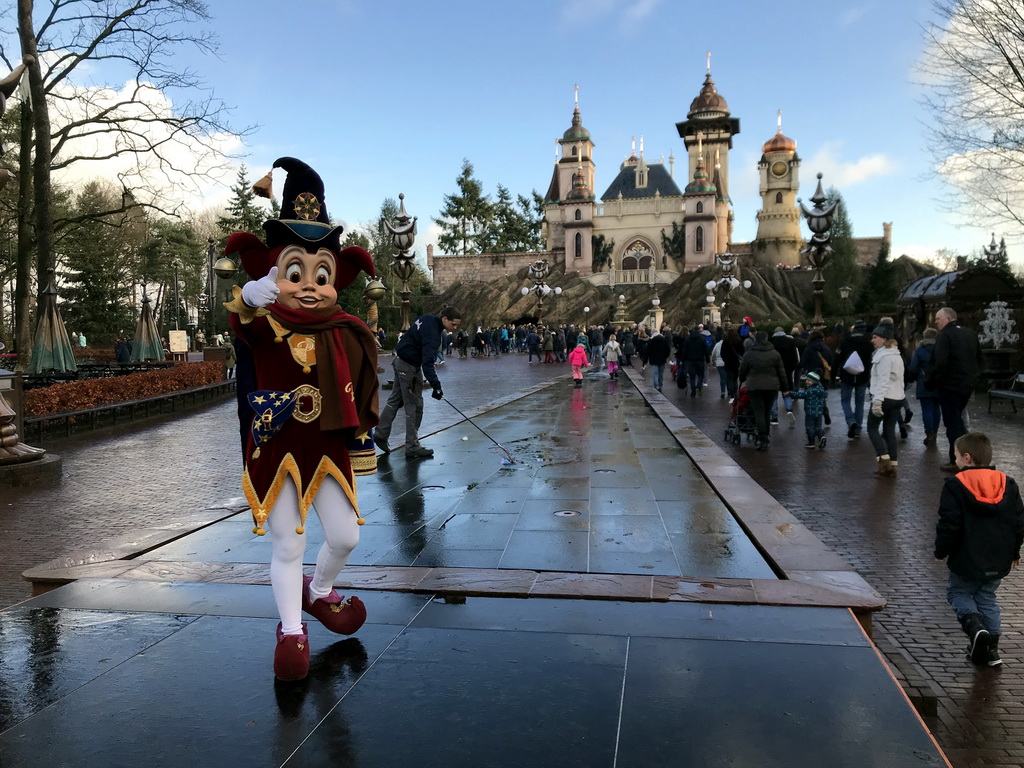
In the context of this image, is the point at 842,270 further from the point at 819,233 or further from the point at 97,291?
the point at 97,291

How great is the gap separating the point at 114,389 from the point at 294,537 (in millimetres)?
12802

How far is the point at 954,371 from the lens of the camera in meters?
8.39

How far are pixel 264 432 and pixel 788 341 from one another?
11844 millimetres

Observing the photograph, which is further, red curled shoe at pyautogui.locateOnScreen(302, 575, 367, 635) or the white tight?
red curled shoe at pyautogui.locateOnScreen(302, 575, 367, 635)

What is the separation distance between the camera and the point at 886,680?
302cm

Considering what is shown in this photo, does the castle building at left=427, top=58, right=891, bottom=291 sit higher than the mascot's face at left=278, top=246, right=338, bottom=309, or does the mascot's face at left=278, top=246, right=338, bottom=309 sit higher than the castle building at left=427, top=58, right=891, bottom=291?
the castle building at left=427, top=58, right=891, bottom=291

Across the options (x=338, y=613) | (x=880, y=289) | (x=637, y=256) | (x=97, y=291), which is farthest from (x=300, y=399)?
(x=637, y=256)

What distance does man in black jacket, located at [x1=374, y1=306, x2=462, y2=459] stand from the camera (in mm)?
7840

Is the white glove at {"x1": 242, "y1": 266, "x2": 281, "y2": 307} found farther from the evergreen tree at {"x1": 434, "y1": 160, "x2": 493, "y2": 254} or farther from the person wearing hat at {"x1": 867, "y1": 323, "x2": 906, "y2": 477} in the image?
the evergreen tree at {"x1": 434, "y1": 160, "x2": 493, "y2": 254}

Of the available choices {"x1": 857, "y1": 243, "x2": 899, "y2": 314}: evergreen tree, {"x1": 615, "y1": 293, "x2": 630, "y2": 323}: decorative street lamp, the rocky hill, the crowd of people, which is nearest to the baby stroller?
the crowd of people

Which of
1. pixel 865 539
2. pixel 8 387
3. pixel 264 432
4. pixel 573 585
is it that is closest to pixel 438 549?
pixel 573 585

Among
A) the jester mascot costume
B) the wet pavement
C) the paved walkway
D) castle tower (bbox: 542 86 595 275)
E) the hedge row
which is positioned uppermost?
castle tower (bbox: 542 86 595 275)

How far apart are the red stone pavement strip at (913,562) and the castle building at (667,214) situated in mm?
63948

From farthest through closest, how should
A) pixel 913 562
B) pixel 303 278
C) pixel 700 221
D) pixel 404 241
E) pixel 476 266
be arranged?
pixel 476 266 → pixel 700 221 → pixel 404 241 → pixel 913 562 → pixel 303 278
